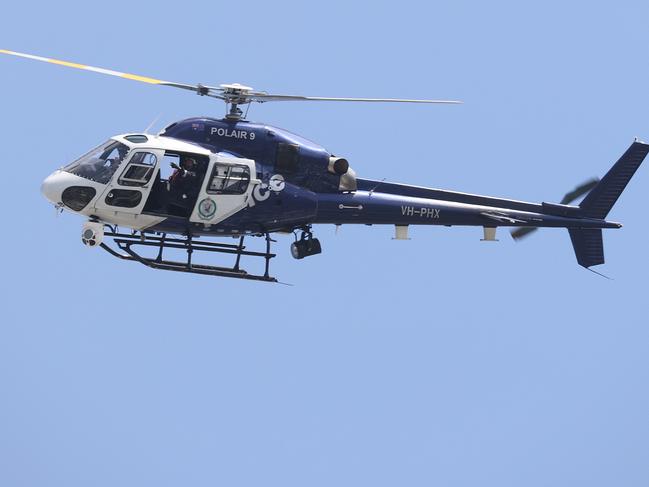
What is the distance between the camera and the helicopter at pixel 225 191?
21.2 meters

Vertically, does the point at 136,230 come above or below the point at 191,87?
below

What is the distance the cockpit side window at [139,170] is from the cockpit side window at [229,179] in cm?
94

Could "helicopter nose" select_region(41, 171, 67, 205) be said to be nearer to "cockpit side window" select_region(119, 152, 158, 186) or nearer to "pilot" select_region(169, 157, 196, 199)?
"cockpit side window" select_region(119, 152, 158, 186)

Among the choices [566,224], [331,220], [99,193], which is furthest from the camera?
[566,224]

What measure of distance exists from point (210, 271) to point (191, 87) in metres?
2.78

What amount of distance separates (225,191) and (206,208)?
1.30 feet

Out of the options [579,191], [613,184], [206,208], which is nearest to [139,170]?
[206,208]

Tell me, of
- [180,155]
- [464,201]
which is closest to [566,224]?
[464,201]

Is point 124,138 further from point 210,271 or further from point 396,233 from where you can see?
point 396,233

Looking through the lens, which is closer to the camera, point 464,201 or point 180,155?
point 180,155

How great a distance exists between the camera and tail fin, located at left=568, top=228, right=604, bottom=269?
24.9 m

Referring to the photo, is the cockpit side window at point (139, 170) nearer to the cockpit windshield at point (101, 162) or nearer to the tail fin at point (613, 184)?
the cockpit windshield at point (101, 162)

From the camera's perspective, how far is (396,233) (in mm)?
23484

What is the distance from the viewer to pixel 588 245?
25.0 m
